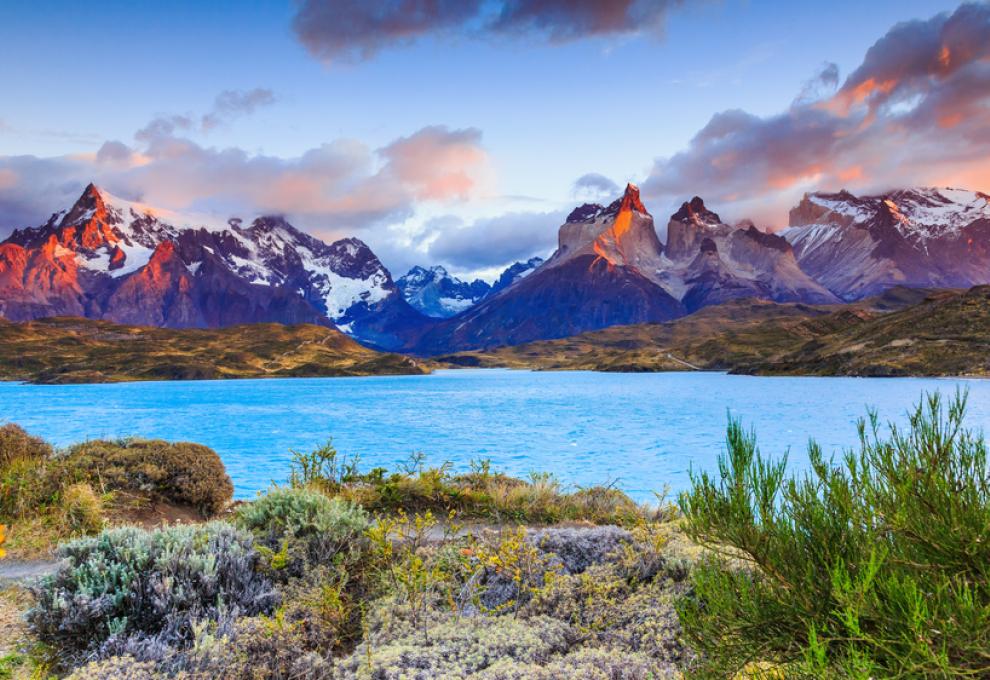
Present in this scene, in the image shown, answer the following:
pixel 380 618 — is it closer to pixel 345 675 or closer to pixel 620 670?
A: pixel 345 675

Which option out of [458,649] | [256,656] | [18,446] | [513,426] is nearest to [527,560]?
[458,649]

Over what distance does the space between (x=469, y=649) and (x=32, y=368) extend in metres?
238

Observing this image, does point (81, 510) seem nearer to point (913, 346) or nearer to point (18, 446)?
point (18, 446)

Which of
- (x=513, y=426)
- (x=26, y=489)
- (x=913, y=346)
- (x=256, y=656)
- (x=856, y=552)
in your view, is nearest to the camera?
(x=856, y=552)

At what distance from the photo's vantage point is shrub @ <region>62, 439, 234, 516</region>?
14117 mm

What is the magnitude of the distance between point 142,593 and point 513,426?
56.9m

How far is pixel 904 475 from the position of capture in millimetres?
4367

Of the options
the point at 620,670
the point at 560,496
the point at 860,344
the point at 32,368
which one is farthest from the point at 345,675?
the point at 32,368

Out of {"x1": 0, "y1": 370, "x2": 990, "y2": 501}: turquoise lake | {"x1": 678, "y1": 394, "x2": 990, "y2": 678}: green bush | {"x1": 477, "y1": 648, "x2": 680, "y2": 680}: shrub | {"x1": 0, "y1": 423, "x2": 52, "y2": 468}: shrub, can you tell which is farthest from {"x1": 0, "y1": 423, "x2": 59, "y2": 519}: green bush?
{"x1": 678, "y1": 394, "x2": 990, "y2": 678}: green bush

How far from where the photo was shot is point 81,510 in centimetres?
1216

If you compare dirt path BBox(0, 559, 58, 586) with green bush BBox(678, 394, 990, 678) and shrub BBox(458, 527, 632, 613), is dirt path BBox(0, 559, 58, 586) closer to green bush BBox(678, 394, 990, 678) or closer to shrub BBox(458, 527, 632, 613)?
shrub BBox(458, 527, 632, 613)

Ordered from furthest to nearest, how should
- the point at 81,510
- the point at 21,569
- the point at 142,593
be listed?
the point at 81,510 < the point at 21,569 < the point at 142,593

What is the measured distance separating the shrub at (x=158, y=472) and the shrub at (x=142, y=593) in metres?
7.60

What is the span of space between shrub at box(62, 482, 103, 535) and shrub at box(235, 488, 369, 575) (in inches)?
197
